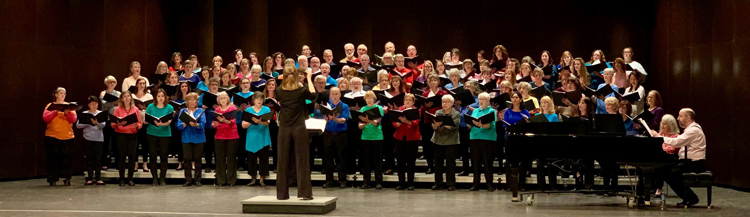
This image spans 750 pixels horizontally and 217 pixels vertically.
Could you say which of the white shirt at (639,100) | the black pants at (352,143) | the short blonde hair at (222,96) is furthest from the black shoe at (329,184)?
the white shirt at (639,100)

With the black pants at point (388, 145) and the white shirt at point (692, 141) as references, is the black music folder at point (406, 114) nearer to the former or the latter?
the black pants at point (388, 145)

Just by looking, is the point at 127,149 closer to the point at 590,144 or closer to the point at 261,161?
the point at 261,161

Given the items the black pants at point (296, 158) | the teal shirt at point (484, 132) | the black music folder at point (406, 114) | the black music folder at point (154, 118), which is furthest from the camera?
the black music folder at point (154, 118)

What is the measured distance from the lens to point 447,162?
30.7 feet

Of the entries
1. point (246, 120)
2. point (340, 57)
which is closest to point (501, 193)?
point (246, 120)

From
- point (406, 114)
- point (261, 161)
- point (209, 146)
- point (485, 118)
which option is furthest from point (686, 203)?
point (209, 146)

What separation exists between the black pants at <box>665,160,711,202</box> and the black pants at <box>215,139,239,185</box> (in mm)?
5052

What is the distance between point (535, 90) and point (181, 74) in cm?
500

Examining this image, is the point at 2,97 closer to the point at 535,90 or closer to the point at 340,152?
the point at 340,152

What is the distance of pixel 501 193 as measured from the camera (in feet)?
29.7

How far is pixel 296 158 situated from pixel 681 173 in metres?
3.77

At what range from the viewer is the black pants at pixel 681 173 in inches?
305

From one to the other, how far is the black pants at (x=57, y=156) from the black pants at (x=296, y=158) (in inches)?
162

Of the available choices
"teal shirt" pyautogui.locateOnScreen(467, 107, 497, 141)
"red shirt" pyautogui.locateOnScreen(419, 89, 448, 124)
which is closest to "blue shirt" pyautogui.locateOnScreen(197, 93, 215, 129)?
"red shirt" pyautogui.locateOnScreen(419, 89, 448, 124)
